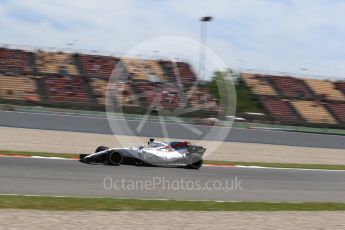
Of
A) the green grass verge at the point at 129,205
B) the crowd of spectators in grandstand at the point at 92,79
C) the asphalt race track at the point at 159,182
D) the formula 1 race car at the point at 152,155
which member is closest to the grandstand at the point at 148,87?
the crowd of spectators in grandstand at the point at 92,79

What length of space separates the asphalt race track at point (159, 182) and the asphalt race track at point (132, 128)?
5945mm

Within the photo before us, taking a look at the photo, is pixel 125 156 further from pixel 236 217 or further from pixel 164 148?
pixel 236 217

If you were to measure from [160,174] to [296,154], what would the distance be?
10.6m

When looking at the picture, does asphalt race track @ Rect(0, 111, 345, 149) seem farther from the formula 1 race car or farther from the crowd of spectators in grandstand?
the formula 1 race car

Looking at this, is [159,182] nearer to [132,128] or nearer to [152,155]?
[152,155]

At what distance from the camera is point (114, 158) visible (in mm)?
12758

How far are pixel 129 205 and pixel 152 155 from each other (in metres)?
5.08

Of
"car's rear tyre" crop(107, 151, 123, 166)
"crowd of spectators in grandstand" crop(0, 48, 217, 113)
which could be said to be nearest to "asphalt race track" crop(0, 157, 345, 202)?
"car's rear tyre" crop(107, 151, 123, 166)

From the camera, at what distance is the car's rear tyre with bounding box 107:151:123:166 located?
501 inches

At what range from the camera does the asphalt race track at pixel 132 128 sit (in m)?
19.2

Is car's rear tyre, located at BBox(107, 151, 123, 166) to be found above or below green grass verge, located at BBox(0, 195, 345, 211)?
below

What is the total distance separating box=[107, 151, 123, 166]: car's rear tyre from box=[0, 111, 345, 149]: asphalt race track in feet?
21.0

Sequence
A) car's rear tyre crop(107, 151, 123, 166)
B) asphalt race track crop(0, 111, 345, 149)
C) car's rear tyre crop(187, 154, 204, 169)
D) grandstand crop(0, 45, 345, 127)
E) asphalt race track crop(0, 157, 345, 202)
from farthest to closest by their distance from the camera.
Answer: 1. grandstand crop(0, 45, 345, 127)
2. asphalt race track crop(0, 111, 345, 149)
3. car's rear tyre crop(187, 154, 204, 169)
4. car's rear tyre crop(107, 151, 123, 166)
5. asphalt race track crop(0, 157, 345, 202)

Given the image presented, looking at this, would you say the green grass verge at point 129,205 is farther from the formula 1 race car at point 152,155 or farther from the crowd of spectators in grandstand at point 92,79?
the crowd of spectators in grandstand at point 92,79
